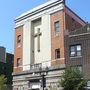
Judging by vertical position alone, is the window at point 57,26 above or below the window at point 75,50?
above

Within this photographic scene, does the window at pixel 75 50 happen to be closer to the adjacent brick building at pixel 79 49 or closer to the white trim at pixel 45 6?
the adjacent brick building at pixel 79 49

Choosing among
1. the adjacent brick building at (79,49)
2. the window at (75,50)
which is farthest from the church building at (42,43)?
the window at (75,50)

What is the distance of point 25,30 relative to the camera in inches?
2213

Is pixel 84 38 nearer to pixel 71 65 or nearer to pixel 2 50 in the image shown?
pixel 71 65

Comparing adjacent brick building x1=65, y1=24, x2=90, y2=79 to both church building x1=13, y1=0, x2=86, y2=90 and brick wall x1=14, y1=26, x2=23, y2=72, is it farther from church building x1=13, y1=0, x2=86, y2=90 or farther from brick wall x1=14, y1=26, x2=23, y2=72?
brick wall x1=14, y1=26, x2=23, y2=72

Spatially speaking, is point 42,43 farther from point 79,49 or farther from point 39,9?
point 79,49

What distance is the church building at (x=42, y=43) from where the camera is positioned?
48.5 m

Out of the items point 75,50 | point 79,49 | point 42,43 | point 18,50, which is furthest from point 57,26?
point 18,50

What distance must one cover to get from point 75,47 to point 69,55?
1490mm

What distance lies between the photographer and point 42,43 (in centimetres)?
5209

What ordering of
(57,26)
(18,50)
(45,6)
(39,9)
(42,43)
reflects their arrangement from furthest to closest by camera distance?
1. (18,50)
2. (39,9)
3. (45,6)
4. (42,43)
5. (57,26)

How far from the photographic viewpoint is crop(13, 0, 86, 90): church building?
48531 millimetres

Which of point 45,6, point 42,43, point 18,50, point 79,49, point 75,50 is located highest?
point 45,6

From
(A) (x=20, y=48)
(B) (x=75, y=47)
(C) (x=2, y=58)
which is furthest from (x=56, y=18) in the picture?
(C) (x=2, y=58)
